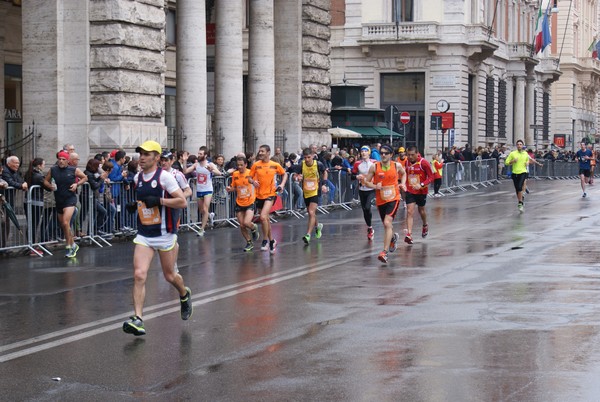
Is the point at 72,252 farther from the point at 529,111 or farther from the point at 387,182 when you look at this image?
the point at 529,111

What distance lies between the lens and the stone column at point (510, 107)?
7428 cm

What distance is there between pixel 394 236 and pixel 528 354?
8699mm

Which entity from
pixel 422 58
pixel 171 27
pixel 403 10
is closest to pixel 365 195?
pixel 171 27

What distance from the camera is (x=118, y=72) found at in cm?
2434

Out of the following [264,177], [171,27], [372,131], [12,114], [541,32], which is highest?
[541,32]

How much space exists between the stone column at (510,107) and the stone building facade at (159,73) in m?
33.1

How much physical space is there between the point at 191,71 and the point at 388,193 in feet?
41.2

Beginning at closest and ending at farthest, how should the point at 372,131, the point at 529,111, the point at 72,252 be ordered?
the point at 72,252
the point at 372,131
the point at 529,111

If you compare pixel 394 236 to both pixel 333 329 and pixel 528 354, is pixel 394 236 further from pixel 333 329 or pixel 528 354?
pixel 528 354

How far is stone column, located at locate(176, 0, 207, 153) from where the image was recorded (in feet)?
98.1

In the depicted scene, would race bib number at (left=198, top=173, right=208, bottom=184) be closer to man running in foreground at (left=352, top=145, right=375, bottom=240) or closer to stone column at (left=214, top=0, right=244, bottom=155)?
man running in foreground at (left=352, top=145, right=375, bottom=240)

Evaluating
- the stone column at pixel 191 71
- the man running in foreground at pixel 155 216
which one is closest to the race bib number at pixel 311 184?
the stone column at pixel 191 71

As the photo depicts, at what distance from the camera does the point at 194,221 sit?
24.7 m

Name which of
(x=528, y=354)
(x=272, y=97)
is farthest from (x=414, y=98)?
(x=528, y=354)
